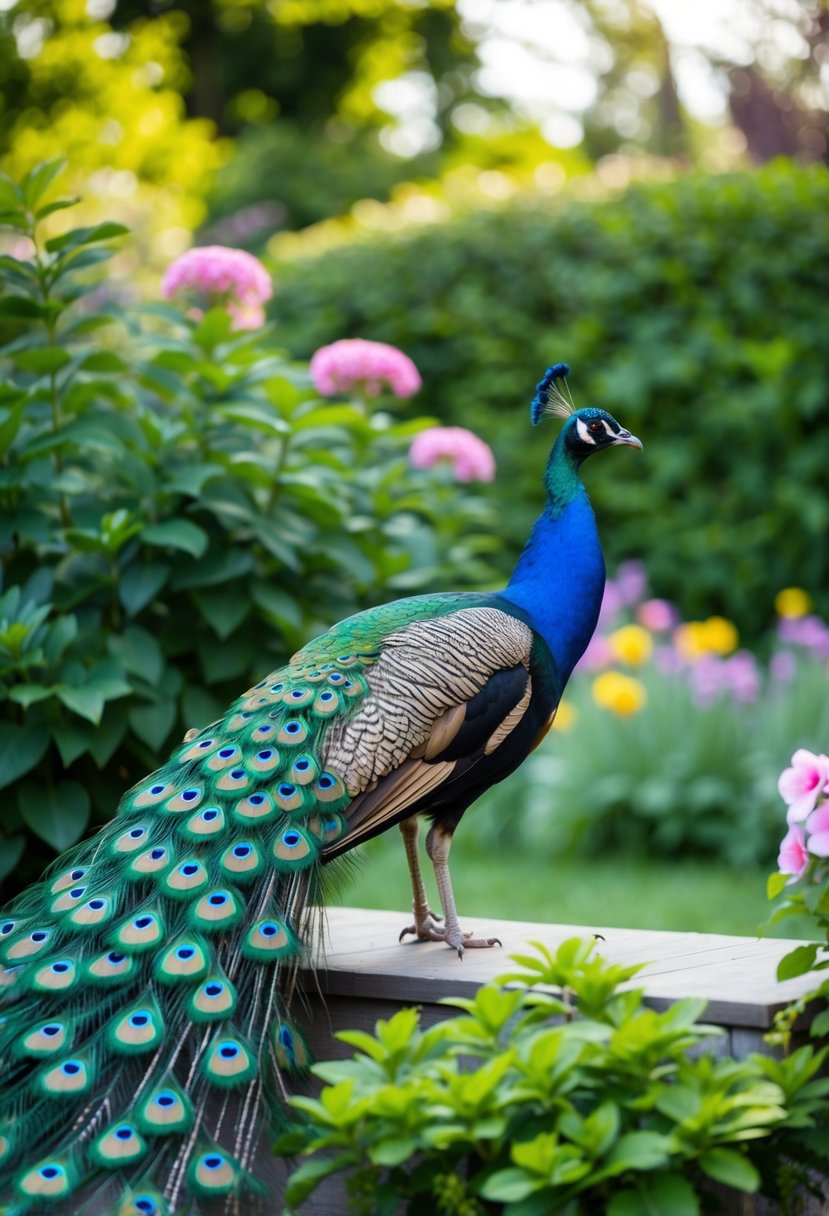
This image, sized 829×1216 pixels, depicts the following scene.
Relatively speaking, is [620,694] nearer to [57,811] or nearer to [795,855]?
[57,811]

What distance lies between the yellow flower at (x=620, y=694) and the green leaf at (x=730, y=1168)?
415 cm

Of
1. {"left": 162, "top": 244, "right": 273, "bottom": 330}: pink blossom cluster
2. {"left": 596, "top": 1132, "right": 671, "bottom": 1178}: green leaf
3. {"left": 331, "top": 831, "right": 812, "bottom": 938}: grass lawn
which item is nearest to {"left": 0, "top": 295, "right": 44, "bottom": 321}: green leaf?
{"left": 162, "top": 244, "right": 273, "bottom": 330}: pink blossom cluster

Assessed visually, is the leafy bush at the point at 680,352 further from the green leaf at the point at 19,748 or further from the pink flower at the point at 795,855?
the pink flower at the point at 795,855

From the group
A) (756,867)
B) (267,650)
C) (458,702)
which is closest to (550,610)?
(458,702)

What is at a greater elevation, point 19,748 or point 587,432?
point 587,432

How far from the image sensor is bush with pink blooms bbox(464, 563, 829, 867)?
234 inches

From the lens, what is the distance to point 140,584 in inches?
147

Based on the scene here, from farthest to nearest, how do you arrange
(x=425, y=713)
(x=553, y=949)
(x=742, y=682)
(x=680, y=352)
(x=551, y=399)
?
1. (x=680, y=352)
2. (x=742, y=682)
3. (x=551, y=399)
4. (x=553, y=949)
5. (x=425, y=713)

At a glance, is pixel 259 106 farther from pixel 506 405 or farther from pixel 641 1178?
pixel 641 1178

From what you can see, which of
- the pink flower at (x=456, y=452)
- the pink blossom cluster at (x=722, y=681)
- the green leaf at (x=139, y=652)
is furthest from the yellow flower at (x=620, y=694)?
the green leaf at (x=139, y=652)

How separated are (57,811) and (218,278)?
1604 millimetres

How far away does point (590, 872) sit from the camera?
19.3 ft

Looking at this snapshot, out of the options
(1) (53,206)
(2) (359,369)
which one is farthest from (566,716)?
(1) (53,206)

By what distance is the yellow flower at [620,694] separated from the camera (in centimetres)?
623
